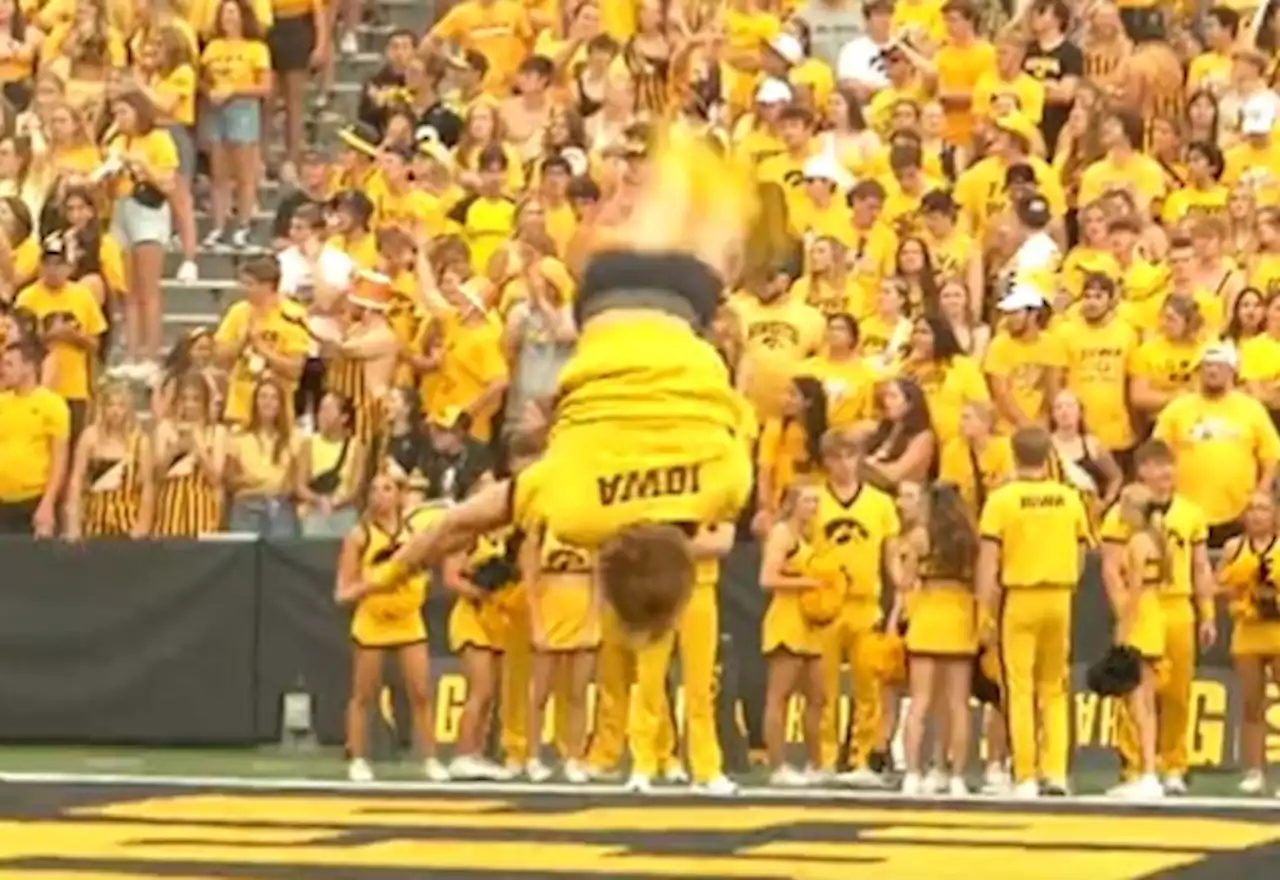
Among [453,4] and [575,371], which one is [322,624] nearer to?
[453,4]

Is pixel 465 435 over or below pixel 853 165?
below

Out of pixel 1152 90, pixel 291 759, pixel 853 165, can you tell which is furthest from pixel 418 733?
pixel 1152 90

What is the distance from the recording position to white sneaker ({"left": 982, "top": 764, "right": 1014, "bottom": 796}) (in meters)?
21.3

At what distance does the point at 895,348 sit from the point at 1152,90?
3.33 m

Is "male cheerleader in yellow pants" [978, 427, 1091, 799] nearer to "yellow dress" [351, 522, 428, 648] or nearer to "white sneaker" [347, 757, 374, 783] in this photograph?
"yellow dress" [351, 522, 428, 648]

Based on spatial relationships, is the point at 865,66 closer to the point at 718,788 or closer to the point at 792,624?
the point at 792,624

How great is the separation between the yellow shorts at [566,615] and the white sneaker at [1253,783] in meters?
3.49

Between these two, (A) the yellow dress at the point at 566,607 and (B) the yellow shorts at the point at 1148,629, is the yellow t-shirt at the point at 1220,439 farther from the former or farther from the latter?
(A) the yellow dress at the point at 566,607

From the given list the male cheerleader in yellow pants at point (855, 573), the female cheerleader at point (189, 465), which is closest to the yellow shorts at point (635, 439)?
the male cheerleader in yellow pants at point (855, 573)

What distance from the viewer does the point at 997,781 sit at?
70.7 feet

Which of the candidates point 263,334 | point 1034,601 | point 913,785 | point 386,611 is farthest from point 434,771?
point 263,334

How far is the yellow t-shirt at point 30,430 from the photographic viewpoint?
23828mm

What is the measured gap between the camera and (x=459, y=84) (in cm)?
2733

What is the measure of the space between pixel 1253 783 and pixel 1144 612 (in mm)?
1151
